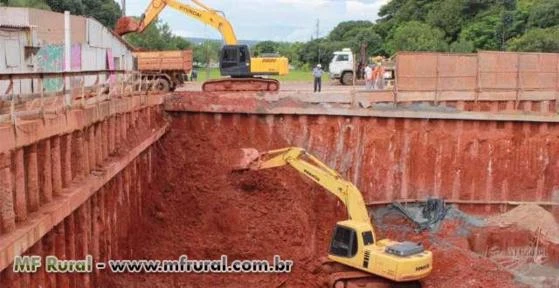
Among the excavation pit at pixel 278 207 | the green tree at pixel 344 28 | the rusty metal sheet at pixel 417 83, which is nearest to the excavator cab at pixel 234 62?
the excavation pit at pixel 278 207

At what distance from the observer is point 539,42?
2116 inches

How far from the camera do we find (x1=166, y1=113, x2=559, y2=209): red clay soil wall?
23.0 m

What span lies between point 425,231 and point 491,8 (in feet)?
182

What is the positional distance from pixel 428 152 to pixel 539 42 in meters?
35.6

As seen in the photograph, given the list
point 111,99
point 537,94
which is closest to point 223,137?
point 111,99

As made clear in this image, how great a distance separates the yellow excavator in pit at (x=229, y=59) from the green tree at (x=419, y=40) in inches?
1343

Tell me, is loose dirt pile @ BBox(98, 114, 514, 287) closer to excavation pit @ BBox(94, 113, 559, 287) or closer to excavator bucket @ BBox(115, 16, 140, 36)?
excavation pit @ BBox(94, 113, 559, 287)

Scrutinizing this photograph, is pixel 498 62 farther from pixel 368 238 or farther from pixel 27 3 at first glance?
pixel 27 3

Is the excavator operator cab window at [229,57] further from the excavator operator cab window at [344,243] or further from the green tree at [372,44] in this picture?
the green tree at [372,44]

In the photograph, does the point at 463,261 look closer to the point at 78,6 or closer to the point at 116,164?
the point at 116,164

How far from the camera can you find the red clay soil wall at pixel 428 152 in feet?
75.6

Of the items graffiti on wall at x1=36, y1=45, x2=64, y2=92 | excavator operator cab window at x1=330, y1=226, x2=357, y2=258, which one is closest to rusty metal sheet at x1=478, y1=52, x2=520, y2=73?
excavator operator cab window at x1=330, y1=226, x2=357, y2=258

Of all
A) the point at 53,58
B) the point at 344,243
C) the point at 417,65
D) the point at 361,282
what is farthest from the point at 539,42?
the point at 361,282

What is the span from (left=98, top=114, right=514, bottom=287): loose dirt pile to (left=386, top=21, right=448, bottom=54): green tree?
4110cm
